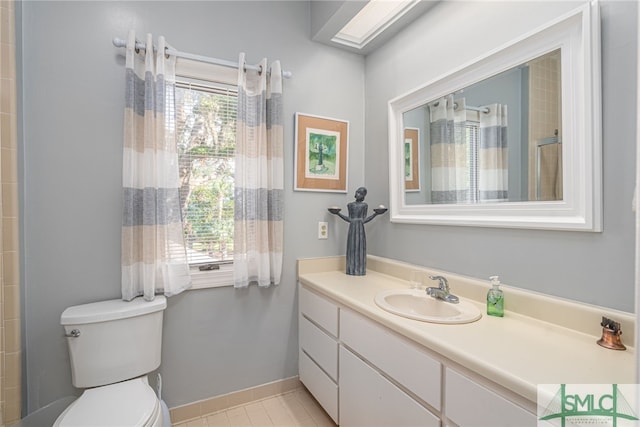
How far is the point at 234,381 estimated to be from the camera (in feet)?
6.03

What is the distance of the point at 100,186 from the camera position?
150 cm

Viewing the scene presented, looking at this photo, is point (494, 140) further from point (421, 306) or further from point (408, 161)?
point (421, 306)

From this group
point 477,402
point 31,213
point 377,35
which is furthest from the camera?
point 377,35

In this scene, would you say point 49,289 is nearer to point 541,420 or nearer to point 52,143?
point 52,143

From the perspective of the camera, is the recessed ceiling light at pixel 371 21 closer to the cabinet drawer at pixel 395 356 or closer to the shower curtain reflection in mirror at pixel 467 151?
the shower curtain reflection in mirror at pixel 467 151

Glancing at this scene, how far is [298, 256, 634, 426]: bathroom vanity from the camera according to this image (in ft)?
2.62

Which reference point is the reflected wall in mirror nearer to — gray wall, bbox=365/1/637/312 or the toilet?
gray wall, bbox=365/1/637/312

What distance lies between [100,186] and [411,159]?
1752 millimetres

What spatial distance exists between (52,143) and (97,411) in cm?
123

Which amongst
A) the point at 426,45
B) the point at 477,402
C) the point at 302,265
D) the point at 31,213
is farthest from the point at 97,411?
the point at 426,45

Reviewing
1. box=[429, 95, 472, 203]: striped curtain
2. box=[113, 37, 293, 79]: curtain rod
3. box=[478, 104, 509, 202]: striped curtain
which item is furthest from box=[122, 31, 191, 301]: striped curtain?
box=[478, 104, 509, 202]: striped curtain

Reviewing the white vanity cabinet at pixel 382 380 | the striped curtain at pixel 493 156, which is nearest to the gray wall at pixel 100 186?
the white vanity cabinet at pixel 382 380

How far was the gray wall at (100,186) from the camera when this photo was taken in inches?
54.6

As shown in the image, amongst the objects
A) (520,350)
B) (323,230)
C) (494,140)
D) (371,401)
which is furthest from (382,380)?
(494,140)
